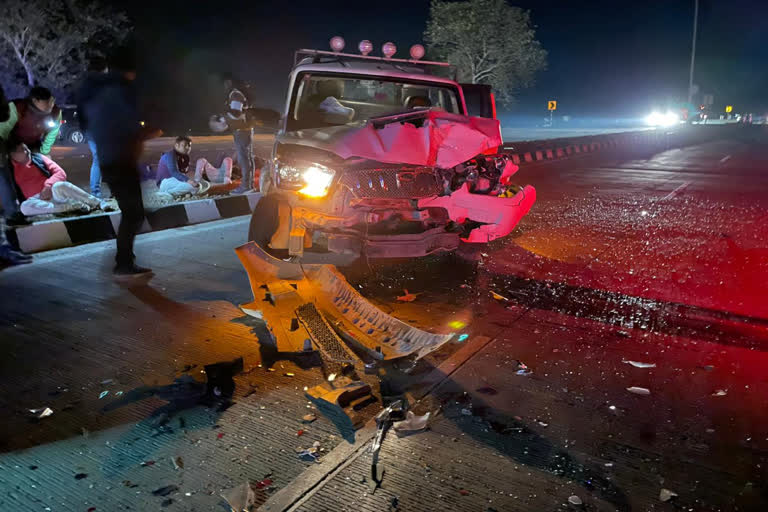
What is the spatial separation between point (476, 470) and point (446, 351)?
54.5 inches

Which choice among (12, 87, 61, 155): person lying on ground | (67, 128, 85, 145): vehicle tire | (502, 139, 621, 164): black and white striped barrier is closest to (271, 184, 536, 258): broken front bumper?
(12, 87, 61, 155): person lying on ground

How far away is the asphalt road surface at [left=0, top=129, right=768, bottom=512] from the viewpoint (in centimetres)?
257

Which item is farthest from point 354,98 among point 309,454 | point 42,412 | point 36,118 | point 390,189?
point 309,454

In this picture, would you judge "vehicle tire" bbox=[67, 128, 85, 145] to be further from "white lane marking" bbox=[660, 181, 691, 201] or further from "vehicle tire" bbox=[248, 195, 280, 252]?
"white lane marking" bbox=[660, 181, 691, 201]

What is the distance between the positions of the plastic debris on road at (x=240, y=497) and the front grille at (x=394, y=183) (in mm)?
2743

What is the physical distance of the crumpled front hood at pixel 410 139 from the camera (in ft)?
15.7

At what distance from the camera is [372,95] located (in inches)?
260

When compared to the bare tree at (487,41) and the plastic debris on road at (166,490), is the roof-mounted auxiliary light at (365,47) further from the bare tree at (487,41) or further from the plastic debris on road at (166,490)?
the bare tree at (487,41)

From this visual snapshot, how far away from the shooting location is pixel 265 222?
548 cm

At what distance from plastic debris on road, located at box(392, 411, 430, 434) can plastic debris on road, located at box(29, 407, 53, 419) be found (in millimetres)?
1956

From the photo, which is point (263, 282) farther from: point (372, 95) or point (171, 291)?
point (372, 95)

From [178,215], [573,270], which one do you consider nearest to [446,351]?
[573,270]

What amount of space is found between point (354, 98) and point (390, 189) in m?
2.13

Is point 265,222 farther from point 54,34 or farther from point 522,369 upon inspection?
point 54,34
